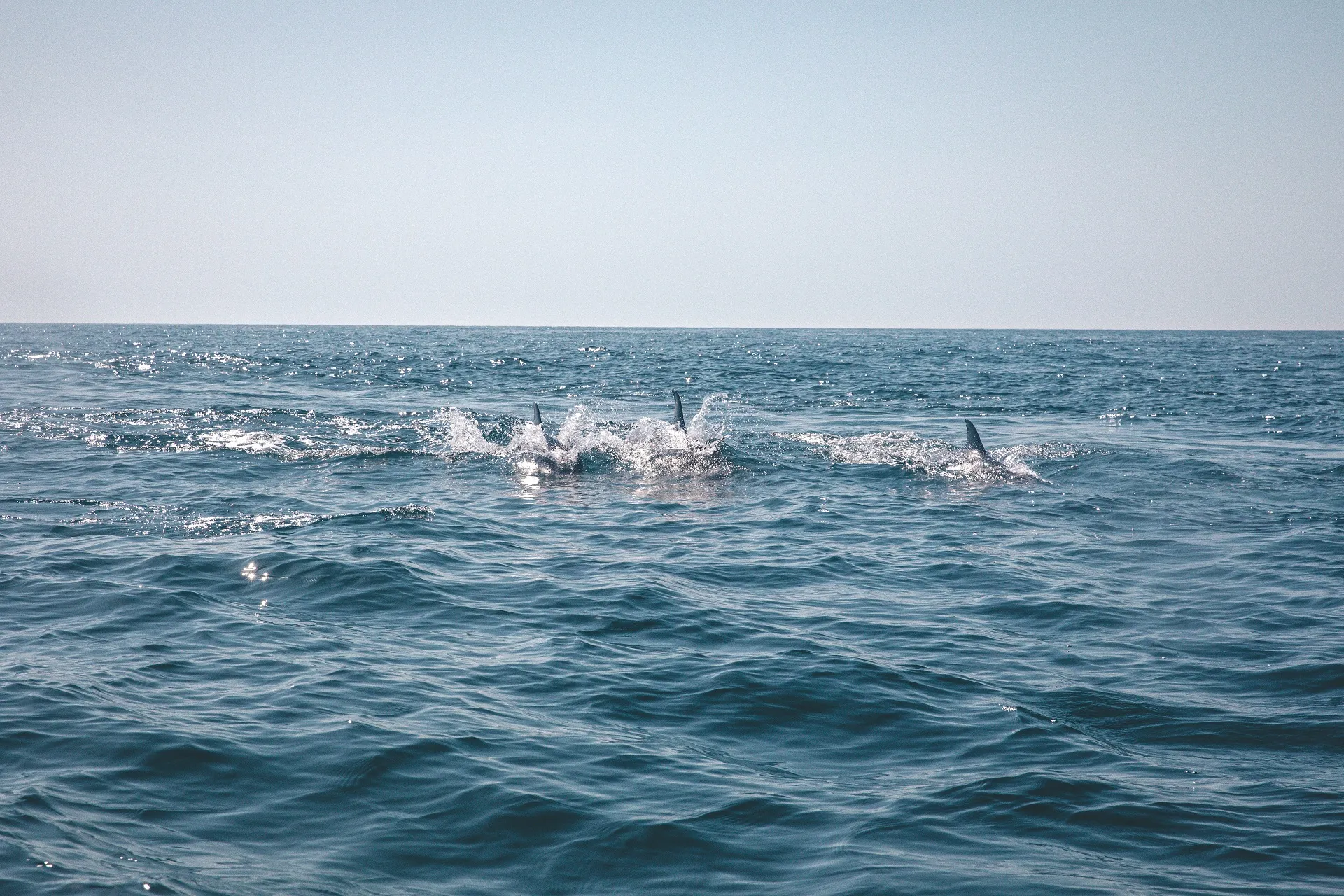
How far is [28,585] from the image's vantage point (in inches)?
453

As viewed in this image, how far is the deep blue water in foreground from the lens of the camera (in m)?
6.07

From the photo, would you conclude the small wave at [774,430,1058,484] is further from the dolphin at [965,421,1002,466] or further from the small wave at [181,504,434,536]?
the small wave at [181,504,434,536]

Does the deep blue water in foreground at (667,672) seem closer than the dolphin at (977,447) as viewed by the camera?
Yes

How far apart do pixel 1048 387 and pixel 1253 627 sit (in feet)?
116

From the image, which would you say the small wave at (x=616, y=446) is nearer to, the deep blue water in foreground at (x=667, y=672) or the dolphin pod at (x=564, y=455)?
the dolphin pod at (x=564, y=455)

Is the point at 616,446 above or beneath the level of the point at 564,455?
above

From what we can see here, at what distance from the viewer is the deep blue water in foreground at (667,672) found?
607cm

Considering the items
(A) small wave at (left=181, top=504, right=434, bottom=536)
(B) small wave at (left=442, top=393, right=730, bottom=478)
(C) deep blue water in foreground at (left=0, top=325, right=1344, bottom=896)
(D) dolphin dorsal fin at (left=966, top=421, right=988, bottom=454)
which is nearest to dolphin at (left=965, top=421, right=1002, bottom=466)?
(D) dolphin dorsal fin at (left=966, top=421, right=988, bottom=454)

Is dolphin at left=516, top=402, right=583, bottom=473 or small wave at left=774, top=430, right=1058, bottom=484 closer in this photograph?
small wave at left=774, top=430, right=1058, bottom=484

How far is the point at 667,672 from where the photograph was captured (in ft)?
30.6

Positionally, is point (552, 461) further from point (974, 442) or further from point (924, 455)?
point (974, 442)

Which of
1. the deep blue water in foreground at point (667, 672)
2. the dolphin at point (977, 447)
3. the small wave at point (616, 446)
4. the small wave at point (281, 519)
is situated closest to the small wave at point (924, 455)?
the dolphin at point (977, 447)

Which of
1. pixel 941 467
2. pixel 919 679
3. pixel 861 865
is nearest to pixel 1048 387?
pixel 941 467

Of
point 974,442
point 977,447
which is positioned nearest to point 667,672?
point 974,442
